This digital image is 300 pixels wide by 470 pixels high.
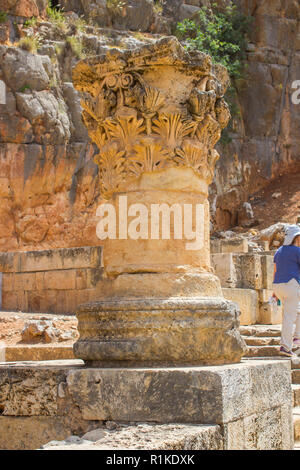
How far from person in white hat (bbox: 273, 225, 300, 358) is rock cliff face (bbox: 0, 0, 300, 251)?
39.5 ft

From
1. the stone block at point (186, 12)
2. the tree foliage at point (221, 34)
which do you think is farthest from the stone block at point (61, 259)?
the stone block at point (186, 12)

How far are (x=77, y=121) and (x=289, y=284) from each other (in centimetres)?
1504

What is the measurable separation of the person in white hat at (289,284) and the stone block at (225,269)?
134 inches

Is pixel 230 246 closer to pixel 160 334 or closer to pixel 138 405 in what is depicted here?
pixel 160 334

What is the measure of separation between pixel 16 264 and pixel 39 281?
2.56 ft

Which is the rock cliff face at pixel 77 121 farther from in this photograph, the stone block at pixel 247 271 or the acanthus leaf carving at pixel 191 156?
the acanthus leaf carving at pixel 191 156

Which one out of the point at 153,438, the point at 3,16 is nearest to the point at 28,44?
the point at 3,16

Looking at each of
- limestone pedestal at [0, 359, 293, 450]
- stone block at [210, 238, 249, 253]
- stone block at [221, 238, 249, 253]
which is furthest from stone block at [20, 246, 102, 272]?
limestone pedestal at [0, 359, 293, 450]

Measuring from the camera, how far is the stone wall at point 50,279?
11.1 m

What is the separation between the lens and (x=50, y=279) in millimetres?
11625

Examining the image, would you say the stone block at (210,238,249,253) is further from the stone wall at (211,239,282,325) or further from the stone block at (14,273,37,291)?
the stone block at (14,273,37,291)

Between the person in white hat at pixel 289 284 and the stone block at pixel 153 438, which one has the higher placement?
the person in white hat at pixel 289 284

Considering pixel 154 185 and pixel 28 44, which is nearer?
pixel 154 185
